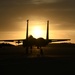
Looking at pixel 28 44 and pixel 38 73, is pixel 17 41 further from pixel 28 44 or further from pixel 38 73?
pixel 38 73

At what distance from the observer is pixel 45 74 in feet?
85.2

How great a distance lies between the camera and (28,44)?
69.6 meters

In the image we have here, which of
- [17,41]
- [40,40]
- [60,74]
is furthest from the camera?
[17,41]

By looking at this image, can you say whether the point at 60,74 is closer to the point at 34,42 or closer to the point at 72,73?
the point at 72,73

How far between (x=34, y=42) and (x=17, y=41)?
11.1 meters

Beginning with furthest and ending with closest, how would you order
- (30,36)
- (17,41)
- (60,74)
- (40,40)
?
(17,41), (30,36), (40,40), (60,74)

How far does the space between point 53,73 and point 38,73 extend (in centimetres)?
106

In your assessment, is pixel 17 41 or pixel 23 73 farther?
pixel 17 41

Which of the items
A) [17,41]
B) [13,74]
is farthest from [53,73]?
[17,41]

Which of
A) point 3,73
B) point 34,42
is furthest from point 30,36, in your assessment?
point 3,73

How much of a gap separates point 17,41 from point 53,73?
2114 inches

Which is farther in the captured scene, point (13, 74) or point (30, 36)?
point (30, 36)

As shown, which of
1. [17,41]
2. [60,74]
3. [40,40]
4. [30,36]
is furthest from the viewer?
[17,41]

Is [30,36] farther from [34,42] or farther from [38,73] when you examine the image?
[38,73]
